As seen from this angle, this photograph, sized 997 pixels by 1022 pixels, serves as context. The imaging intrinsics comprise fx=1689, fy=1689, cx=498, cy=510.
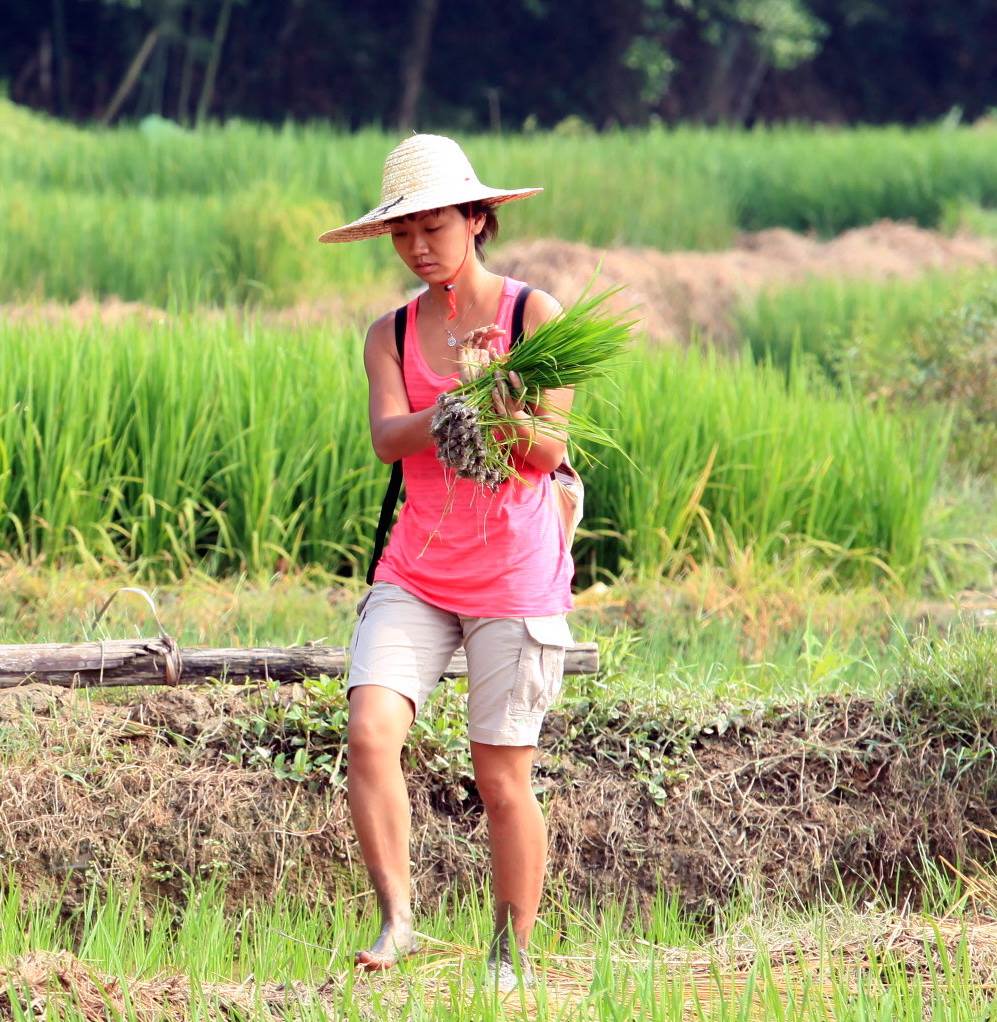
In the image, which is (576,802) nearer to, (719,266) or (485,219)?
(485,219)

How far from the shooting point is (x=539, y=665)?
2.90 metres

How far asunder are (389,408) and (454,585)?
0.33m

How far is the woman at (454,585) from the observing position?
2848mm

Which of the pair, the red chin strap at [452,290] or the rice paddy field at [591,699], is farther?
the rice paddy field at [591,699]

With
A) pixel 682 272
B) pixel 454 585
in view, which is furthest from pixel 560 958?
pixel 682 272

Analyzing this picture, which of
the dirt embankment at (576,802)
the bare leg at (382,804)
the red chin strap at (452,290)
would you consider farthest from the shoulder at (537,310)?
the dirt embankment at (576,802)

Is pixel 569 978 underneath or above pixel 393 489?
underneath

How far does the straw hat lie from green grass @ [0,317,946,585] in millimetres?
2409

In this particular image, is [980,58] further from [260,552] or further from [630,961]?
[630,961]

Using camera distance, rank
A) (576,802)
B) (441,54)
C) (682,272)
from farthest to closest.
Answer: (441,54) → (682,272) → (576,802)

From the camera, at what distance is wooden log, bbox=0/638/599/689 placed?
383 cm

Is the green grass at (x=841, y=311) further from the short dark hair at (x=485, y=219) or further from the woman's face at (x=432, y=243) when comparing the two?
the woman's face at (x=432, y=243)

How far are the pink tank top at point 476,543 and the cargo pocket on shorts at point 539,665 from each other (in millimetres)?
26

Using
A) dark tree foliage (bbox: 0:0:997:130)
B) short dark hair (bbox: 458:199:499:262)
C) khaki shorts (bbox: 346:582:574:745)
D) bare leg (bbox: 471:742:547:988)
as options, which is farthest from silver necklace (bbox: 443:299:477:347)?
dark tree foliage (bbox: 0:0:997:130)
